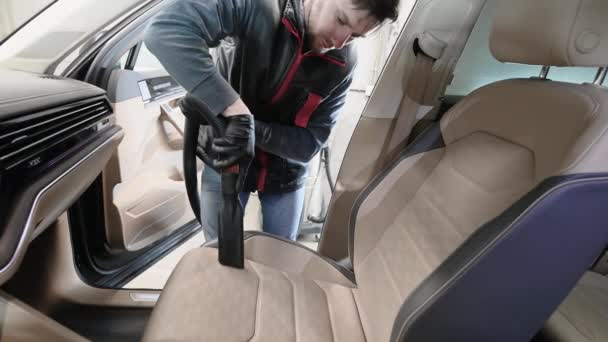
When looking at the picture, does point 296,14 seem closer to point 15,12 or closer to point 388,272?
point 388,272

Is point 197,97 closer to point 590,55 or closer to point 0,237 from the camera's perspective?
point 0,237

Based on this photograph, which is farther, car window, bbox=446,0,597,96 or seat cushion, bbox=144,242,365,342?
car window, bbox=446,0,597,96

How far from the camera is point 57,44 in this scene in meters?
1.02

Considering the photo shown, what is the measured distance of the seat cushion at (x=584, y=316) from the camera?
2.61ft

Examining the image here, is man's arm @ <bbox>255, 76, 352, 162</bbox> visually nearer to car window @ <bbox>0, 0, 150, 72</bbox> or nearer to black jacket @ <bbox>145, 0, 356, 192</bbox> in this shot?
black jacket @ <bbox>145, 0, 356, 192</bbox>

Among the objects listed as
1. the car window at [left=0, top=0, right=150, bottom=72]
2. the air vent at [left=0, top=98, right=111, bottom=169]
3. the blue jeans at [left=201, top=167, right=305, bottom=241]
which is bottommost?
the blue jeans at [left=201, top=167, right=305, bottom=241]

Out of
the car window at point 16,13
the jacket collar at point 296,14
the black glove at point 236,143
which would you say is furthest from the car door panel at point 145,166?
the jacket collar at point 296,14

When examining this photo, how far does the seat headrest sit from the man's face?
302 mm

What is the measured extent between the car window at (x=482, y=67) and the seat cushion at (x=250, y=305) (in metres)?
0.77

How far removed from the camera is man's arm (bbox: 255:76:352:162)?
40.2 inches

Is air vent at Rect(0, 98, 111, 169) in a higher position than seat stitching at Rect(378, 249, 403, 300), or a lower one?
higher

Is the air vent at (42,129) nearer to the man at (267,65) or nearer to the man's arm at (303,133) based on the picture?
the man at (267,65)

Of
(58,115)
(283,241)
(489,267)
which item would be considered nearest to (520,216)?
(489,267)

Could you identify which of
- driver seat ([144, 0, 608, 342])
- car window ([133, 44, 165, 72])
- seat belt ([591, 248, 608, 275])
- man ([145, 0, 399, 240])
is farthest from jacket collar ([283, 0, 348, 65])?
seat belt ([591, 248, 608, 275])
